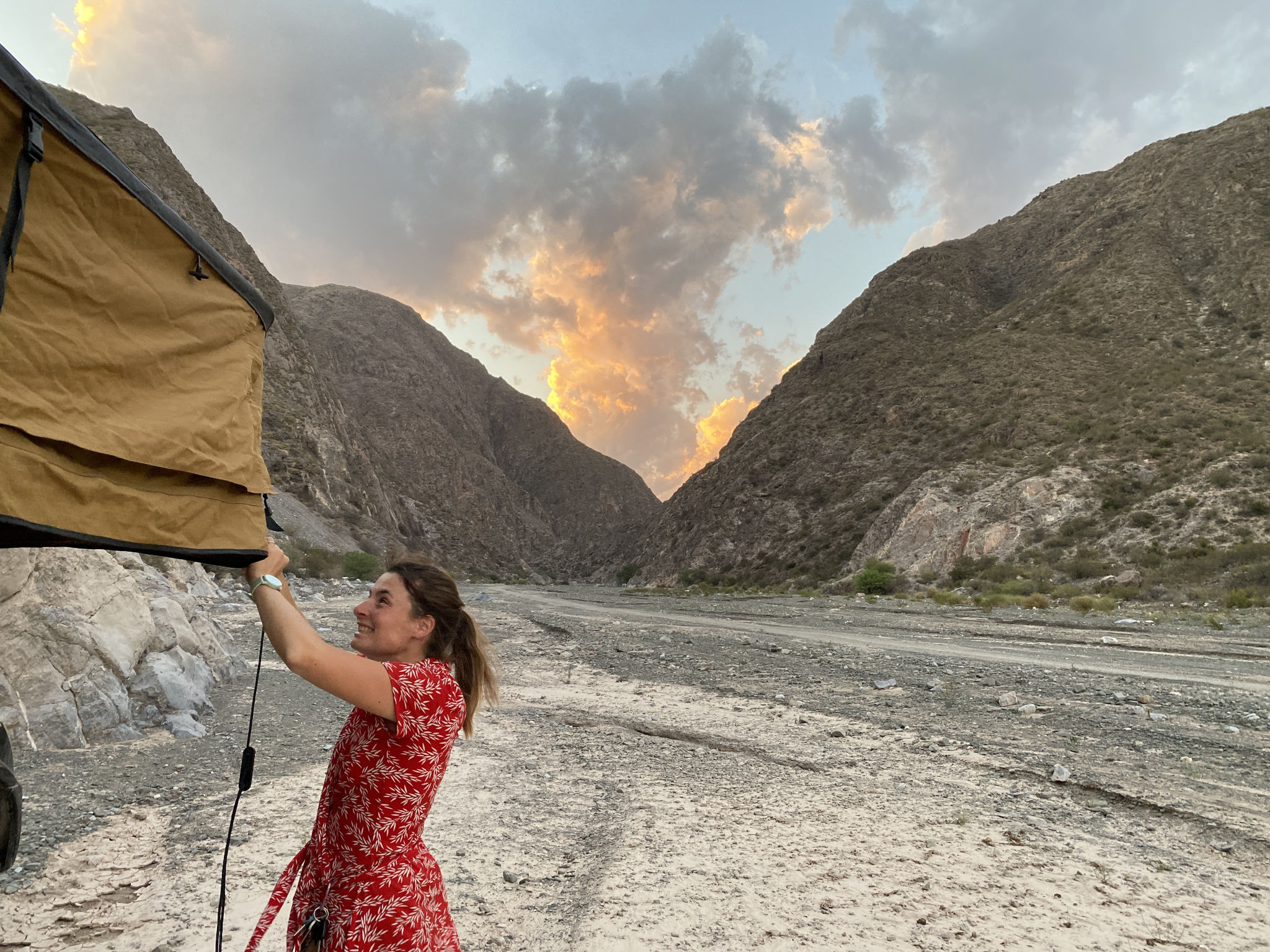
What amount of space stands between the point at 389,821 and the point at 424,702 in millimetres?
411

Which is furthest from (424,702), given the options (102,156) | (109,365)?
(102,156)

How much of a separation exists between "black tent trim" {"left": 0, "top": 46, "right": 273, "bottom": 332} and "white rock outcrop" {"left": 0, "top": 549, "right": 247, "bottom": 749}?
4680 mm

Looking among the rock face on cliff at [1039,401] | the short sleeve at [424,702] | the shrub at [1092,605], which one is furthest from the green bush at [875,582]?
the short sleeve at [424,702]

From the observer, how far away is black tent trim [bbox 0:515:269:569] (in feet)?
5.71

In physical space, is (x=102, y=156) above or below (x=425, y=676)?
above

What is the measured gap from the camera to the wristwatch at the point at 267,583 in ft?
6.49

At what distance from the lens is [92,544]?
1939 mm

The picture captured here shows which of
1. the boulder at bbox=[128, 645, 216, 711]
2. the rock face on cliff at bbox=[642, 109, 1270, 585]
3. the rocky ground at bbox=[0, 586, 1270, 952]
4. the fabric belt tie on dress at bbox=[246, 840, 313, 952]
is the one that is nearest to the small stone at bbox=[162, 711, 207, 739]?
the rocky ground at bbox=[0, 586, 1270, 952]

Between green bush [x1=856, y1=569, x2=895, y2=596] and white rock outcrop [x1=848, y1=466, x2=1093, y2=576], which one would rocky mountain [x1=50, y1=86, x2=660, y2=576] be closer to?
green bush [x1=856, y1=569, x2=895, y2=596]

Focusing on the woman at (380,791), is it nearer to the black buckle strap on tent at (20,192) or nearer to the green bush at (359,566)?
the black buckle strap on tent at (20,192)

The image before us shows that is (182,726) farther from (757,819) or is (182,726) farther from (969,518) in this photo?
(969,518)

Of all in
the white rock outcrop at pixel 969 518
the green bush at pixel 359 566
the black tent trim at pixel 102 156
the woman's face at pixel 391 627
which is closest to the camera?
the black tent trim at pixel 102 156


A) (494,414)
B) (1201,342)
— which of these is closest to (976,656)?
(1201,342)

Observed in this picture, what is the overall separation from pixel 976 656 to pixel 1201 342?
34.4m
